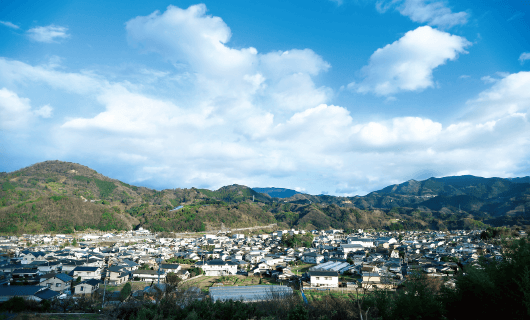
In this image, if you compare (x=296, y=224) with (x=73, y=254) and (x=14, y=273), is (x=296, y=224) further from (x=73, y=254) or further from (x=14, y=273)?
(x=14, y=273)

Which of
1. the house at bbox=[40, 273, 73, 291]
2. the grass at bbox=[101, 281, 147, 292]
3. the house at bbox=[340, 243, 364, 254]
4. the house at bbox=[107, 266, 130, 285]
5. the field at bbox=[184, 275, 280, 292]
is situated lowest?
the house at bbox=[340, 243, 364, 254]

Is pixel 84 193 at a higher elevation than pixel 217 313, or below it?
higher

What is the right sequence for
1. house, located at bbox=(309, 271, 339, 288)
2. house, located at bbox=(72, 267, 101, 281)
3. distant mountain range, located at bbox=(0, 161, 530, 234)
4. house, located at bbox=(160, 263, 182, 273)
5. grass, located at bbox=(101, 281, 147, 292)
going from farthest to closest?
distant mountain range, located at bbox=(0, 161, 530, 234)
house, located at bbox=(160, 263, 182, 273)
house, located at bbox=(72, 267, 101, 281)
house, located at bbox=(309, 271, 339, 288)
grass, located at bbox=(101, 281, 147, 292)

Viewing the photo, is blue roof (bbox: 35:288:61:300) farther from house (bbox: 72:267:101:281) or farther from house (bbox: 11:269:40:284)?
house (bbox: 11:269:40:284)

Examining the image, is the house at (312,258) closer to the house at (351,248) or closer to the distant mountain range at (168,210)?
the house at (351,248)

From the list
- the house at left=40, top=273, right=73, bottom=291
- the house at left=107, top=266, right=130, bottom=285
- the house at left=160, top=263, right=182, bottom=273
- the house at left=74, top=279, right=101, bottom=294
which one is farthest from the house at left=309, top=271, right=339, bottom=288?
the house at left=40, top=273, right=73, bottom=291

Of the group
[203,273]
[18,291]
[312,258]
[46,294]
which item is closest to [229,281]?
[203,273]

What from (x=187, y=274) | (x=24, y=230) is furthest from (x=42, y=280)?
(x=24, y=230)

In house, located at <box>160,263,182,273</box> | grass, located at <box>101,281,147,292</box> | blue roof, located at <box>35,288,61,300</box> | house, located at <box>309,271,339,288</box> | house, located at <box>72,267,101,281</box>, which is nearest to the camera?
blue roof, located at <box>35,288,61,300</box>

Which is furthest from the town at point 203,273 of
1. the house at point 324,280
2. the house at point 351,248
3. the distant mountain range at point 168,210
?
the distant mountain range at point 168,210
